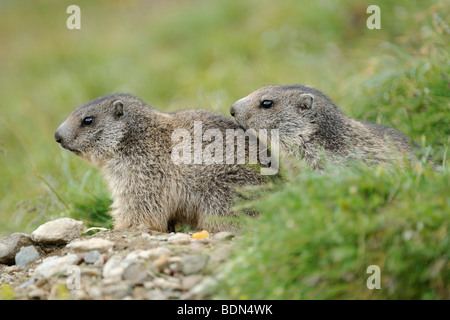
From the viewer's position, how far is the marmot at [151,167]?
6.23 meters

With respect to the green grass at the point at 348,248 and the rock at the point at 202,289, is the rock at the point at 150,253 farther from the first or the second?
the green grass at the point at 348,248

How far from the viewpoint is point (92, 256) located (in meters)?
4.98

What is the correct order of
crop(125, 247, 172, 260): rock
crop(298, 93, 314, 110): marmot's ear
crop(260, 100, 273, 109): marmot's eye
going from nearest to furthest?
1. crop(125, 247, 172, 260): rock
2. crop(298, 93, 314, 110): marmot's ear
3. crop(260, 100, 273, 109): marmot's eye

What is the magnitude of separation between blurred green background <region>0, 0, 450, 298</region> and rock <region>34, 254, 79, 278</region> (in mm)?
1618

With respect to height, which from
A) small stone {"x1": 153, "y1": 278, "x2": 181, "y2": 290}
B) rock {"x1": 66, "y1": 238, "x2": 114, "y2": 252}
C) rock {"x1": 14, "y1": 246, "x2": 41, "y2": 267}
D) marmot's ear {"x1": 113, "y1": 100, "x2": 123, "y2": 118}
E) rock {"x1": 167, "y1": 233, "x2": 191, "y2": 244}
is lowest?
rock {"x1": 14, "y1": 246, "x2": 41, "y2": 267}

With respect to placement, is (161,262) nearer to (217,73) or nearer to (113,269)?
(113,269)

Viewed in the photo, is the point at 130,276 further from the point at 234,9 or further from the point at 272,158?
the point at 234,9

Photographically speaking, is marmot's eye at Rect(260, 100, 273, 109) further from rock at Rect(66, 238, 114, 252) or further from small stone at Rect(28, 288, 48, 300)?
small stone at Rect(28, 288, 48, 300)

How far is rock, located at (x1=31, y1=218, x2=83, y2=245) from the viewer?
5.77m

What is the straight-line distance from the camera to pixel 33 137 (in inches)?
495

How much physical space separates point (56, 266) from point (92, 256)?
31 cm

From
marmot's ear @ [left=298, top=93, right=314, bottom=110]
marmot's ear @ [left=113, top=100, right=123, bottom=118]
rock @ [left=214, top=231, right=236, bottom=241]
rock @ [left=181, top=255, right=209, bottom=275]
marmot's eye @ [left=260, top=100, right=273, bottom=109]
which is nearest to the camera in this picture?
rock @ [left=181, top=255, right=209, bottom=275]

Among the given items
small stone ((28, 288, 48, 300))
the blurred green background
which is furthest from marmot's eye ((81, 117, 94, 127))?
small stone ((28, 288, 48, 300))
